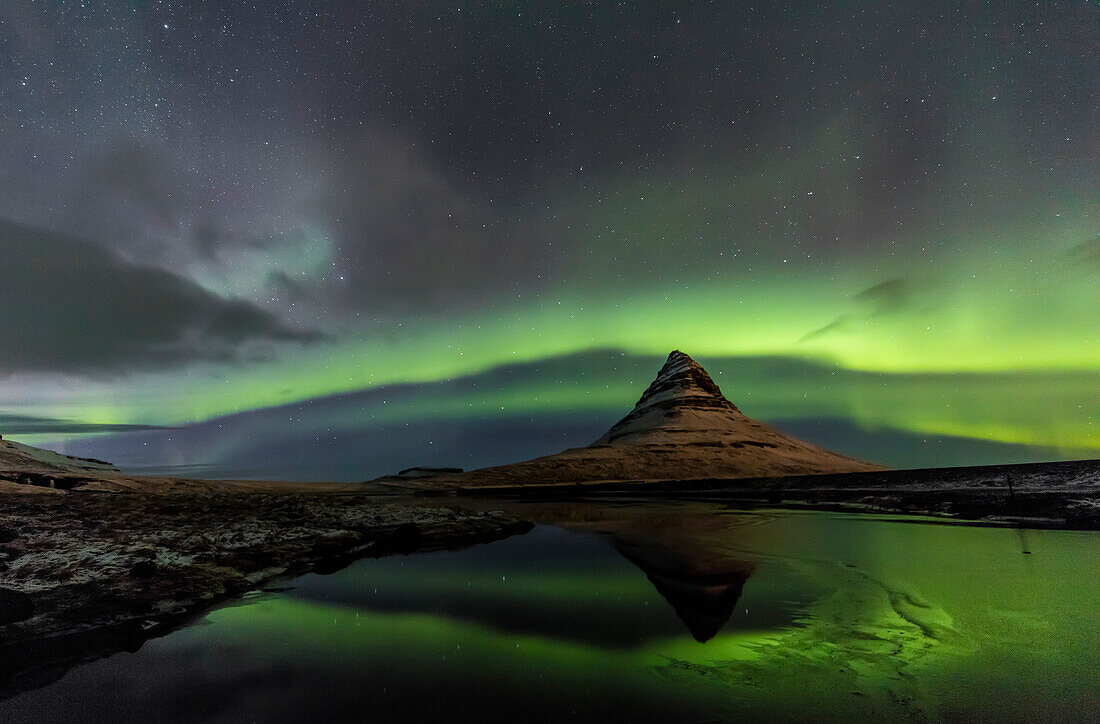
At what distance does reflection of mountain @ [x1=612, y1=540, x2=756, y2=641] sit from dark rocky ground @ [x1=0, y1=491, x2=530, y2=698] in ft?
30.0

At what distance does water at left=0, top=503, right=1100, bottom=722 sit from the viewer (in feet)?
21.1

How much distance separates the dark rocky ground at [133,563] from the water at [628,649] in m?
0.93

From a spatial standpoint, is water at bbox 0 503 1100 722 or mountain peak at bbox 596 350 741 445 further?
mountain peak at bbox 596 350 741 445

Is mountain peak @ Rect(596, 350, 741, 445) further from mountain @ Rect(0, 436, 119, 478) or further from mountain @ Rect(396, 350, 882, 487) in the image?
mountain @ Rect(0, 436, 119, 478)

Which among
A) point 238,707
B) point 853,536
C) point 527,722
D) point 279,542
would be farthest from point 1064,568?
point 279,542

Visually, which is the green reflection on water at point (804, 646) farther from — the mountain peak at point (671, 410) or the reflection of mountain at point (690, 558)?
the mountain peak at point (671, 410)

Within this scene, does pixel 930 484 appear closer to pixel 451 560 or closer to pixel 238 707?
pixel 451 560

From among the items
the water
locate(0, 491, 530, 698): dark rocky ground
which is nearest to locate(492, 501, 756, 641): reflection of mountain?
the water

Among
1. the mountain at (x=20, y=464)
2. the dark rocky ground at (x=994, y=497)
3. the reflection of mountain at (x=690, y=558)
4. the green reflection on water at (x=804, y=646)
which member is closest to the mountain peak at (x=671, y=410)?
the dark rocky ground at (x=994, y=497)

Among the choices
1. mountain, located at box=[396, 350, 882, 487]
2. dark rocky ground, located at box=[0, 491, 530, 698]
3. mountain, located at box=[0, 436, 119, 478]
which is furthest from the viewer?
mountain, located at box=[396, 350, 882, 487]

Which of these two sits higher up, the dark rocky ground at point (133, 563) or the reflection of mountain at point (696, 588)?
the dark rocky ground at point (133, 563)

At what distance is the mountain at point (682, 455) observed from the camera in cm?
11844

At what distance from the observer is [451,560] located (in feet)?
56.7

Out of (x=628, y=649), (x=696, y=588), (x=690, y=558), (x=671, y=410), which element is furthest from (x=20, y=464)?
(x=671, y=410)
